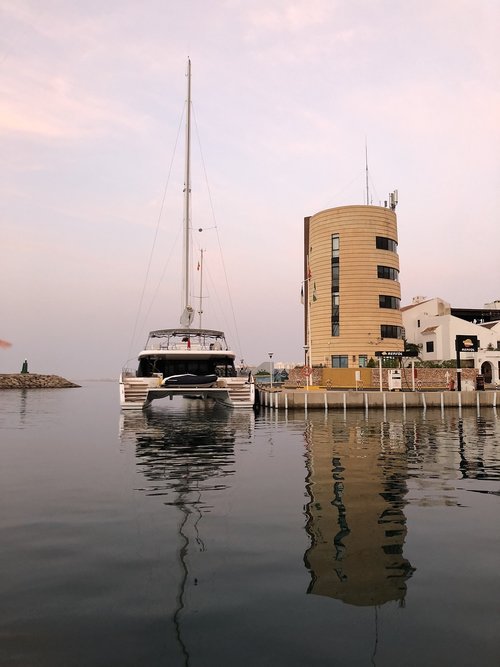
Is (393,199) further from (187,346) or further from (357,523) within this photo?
(357,523)

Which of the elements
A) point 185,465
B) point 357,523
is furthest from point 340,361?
point 357,523

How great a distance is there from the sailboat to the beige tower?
950 inches

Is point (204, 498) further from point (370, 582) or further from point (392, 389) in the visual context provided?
point (392, 389)

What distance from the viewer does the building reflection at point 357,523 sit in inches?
249

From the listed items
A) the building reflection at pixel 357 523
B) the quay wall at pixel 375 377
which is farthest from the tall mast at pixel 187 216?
the building reflection at pixel 357 523

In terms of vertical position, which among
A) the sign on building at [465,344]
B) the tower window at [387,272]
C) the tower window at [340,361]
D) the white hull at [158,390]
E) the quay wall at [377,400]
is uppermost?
the tower window at [387,272]

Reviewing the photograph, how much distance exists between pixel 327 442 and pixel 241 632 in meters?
16.6

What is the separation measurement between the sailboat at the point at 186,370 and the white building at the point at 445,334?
35822 mm

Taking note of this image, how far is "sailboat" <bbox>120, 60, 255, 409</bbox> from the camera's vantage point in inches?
1302

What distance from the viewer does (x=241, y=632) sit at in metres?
5.09

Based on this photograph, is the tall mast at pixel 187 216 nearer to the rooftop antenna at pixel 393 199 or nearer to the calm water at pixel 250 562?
the calm water at pixel 250 562

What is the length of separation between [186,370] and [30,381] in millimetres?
96064

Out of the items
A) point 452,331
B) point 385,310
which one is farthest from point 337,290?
point 452,331

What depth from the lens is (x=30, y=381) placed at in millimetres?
122438
